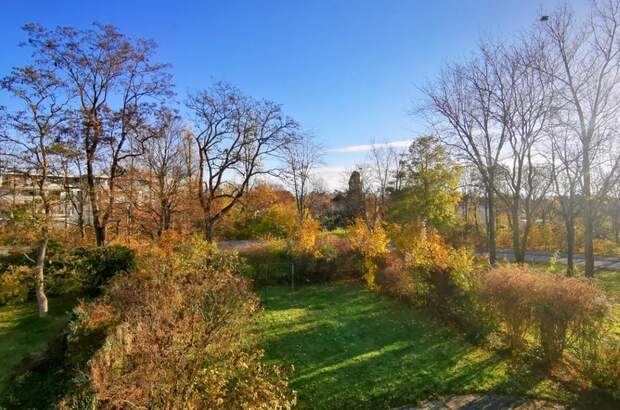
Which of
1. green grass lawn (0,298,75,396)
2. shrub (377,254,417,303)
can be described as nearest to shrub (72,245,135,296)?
green grass lawn (0,298,75,396)

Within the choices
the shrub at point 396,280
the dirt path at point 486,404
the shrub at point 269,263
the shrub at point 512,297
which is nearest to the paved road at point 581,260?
the shrub at point 396,280

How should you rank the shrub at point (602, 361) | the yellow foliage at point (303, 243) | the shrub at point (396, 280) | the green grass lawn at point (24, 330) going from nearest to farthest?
the shrub at point (602, 361), the green grass lawn at point (24, 330), the shrub at point (396, 280), the yellow foliage at point (303, 243)

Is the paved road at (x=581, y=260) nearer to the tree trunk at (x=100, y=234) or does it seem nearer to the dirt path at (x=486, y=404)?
the dirt path at (x=486, y=404)

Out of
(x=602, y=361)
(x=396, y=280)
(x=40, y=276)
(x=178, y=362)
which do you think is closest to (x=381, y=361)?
(x=602, y=361)

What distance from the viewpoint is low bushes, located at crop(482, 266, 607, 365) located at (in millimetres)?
6215

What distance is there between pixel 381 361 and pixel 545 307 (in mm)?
3230

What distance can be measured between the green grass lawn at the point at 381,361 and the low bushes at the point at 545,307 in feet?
2.08

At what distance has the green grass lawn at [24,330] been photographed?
785 cm

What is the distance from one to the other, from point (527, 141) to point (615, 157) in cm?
324

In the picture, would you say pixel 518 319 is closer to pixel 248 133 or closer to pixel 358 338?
pixel 358 338

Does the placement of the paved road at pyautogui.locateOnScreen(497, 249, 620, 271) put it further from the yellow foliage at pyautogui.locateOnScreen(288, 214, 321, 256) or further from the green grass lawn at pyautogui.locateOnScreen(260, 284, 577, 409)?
the green grass lawn at pyautogui.locateOnScreen(260, 284, 577, 409)

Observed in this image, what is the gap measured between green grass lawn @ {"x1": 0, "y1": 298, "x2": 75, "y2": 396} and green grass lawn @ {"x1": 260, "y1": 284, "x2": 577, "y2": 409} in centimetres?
529

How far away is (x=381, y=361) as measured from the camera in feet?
24.2

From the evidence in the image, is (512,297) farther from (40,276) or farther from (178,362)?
(40,276)
